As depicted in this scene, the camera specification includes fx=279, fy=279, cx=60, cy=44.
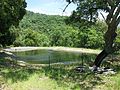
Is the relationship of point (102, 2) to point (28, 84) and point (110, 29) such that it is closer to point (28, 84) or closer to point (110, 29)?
point (110, 29)

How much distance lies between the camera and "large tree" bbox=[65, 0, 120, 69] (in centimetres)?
2086

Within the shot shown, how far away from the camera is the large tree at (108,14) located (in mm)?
20859

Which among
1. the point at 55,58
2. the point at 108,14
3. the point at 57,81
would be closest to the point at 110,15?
the point at 108,14

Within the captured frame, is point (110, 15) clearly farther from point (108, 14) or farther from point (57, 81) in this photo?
point (57, 81)

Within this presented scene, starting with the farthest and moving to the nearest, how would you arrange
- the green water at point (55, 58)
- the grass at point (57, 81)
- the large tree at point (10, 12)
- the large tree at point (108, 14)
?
1. the green water at point (55, 58)
2. the large tree at point (10, 12)
3. the large tree at point (108, 14)
4. the grass at point (57, 81)

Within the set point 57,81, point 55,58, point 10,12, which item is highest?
point 10,12

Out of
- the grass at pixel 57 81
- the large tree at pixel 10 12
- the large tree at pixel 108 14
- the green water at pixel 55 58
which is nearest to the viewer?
the grass at pixel 57 81

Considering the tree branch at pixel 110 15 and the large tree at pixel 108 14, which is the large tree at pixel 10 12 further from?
the tree branch at pixel 110 15

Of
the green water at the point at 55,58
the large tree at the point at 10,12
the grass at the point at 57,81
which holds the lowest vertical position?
the green water at the point at 55,58

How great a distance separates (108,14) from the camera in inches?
839

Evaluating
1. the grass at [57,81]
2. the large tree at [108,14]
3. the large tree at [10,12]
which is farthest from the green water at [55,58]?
the grass at [57,81]

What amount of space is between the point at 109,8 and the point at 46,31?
17349 centimetres

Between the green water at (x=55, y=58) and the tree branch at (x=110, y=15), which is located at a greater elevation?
the tree branch at (x=110, y=15)

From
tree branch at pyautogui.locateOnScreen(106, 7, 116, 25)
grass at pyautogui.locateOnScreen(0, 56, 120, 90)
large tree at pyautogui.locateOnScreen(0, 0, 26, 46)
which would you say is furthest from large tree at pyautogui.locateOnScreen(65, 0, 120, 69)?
large tree at pyautogui.locateOnScreen(0, 0, 26, 46)
